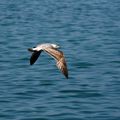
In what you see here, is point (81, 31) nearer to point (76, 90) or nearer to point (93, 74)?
point (93, 74)

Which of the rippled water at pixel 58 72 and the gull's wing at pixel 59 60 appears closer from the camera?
the gull's wing at pixel 59 60

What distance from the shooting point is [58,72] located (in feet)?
75.8

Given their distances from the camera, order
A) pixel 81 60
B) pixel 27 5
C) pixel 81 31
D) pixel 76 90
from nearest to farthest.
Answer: pixel 76 90 → pixel 81 60 → pixel 81 31 → pixel 27 5

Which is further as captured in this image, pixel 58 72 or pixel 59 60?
pixel 58 72

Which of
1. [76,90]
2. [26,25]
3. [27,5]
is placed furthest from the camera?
[27,5]

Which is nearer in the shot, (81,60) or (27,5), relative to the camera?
(81,60)

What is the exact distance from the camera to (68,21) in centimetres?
3981

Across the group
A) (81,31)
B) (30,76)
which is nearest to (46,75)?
(30,76)

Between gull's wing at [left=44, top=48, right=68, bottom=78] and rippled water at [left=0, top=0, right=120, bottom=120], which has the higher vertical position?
gull's wing at [left=44, top=48, right=68, bottom=78]

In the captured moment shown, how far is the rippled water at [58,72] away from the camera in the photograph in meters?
17.8

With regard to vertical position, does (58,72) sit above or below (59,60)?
below

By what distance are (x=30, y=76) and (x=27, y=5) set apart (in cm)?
2855

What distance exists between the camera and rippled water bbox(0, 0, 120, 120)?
58.5 ft

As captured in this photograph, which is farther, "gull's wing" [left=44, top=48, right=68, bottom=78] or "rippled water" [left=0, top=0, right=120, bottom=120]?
"rippled water" [left=0, top=0, right=120, bottom=120]
